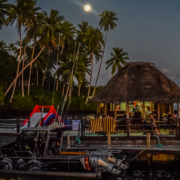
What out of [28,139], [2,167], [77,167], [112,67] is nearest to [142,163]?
[77,167]

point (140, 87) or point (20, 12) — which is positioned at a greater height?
point (20, 12)

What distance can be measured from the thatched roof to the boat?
5174 mm

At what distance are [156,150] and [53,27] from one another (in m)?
34.9

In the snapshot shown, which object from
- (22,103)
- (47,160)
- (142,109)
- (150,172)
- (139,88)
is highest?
(139,88)

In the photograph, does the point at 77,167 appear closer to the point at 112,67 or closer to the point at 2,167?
the point at 2,167

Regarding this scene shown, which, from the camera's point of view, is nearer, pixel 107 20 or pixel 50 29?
pixel 50 29

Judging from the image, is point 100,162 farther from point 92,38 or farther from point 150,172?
point 92,38

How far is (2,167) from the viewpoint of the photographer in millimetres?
11156

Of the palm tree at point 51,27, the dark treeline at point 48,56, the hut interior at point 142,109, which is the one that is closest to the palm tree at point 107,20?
the dark treeline at point 48,56

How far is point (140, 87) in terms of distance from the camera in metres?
15.8

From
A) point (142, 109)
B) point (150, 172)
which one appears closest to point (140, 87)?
point (142, 109)

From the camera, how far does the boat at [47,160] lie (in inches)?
418

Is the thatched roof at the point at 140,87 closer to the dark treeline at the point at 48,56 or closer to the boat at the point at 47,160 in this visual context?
the boat at the point at 47,160

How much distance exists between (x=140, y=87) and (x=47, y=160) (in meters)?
7.73
